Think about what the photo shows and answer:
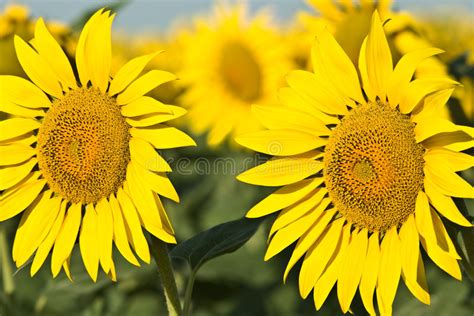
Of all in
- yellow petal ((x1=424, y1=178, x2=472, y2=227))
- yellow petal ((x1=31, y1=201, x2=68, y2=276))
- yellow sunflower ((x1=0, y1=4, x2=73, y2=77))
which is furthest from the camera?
yellow sunflower ((x1=0, y1=4, x2=73, y2=77))

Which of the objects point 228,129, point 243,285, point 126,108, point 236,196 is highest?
point 126,108

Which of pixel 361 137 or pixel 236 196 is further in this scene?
pixel 236 196

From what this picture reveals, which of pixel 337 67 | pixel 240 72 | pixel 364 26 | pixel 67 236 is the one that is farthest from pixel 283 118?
pixel 240 72

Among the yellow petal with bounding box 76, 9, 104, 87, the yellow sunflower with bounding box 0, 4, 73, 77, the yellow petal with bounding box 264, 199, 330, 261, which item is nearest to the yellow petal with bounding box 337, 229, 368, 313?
the yellow petal with bounding box 264, 199, 330, 261

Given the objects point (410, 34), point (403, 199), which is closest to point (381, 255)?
point (403, 199)

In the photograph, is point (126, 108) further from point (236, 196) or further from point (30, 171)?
point (236, 196)

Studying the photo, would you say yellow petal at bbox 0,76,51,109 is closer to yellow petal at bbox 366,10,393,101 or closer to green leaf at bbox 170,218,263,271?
green leaf at bbox 170,218,263,271

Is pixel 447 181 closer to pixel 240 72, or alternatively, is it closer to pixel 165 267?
pixel 165 267
